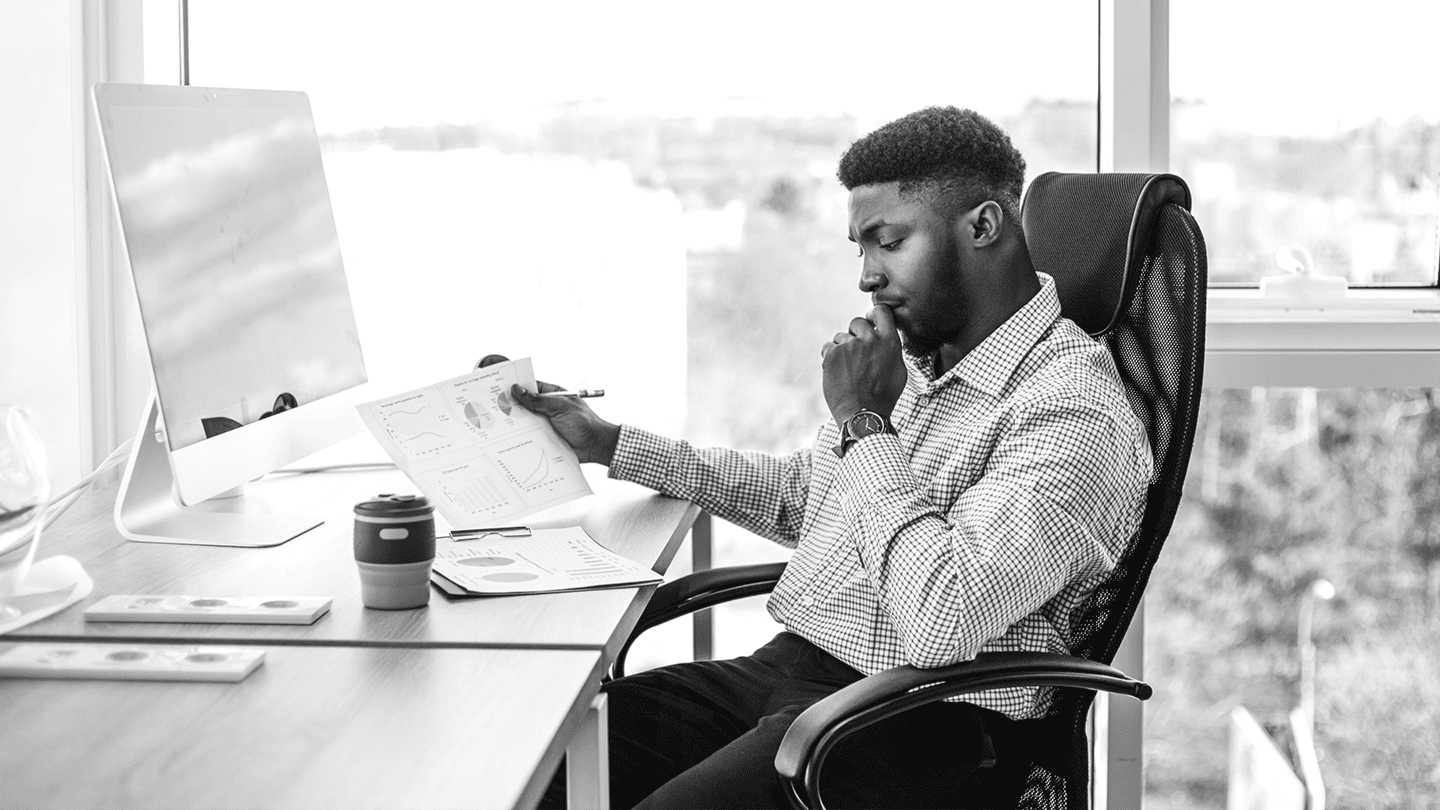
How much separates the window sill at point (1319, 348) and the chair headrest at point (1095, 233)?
2.06 ft

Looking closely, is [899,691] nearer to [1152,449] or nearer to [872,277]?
[1152,449]

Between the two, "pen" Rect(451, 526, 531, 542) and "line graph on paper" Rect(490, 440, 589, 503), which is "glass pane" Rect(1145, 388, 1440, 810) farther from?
"pen" Rect(451, 526, 531, 542)

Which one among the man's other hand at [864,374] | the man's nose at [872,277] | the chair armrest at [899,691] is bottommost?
the chair armrest at [899,691]

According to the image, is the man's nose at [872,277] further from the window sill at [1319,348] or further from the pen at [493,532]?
the window sill at [1319,348]

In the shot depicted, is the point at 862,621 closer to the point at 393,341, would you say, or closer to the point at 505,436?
the point at 505,436

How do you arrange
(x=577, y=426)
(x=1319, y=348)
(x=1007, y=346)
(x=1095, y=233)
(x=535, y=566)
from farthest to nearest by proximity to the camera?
1. (x=1319, y=348)
2. (x=577, y=426)
3. (x=1095, y=233)
4. (x=1007, y=346)
5. (x=535, y=566)

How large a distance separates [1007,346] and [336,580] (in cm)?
87

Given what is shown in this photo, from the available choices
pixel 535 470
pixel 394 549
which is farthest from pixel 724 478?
pixel 394 549

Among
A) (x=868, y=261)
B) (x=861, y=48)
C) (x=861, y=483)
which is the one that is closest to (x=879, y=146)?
(x=868, y=261)

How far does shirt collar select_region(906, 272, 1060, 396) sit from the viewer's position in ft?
5.40

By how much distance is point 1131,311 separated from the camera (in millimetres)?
1723

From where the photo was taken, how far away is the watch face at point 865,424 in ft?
5.28

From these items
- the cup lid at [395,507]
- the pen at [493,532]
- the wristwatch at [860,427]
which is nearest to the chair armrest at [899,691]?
the wristwatch at [860,427]

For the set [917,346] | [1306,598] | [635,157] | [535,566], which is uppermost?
[635,157]
